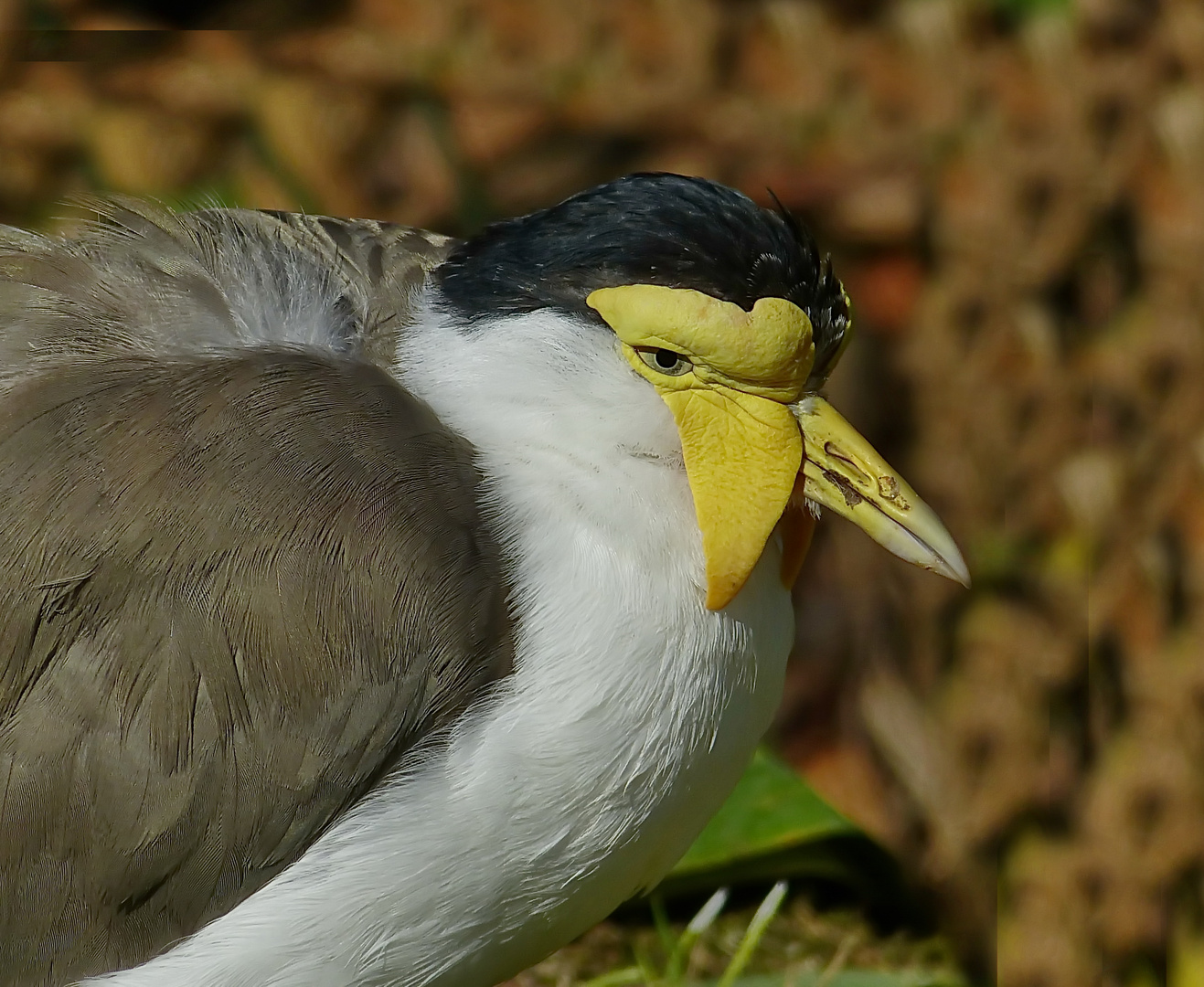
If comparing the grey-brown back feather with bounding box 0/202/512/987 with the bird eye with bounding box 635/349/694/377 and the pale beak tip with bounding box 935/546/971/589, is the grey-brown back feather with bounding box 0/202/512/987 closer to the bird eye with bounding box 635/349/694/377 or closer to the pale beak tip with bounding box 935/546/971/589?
the bird eye with bounding box 635/349/694/377

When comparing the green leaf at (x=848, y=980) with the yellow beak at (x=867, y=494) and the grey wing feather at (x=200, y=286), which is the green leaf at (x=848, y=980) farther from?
the grey wing feather at (x=200, y=286)

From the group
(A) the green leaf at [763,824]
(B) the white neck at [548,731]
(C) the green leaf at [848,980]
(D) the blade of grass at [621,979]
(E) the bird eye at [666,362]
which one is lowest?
(D) the blade of grass at [621,979]

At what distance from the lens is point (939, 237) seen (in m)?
5.41

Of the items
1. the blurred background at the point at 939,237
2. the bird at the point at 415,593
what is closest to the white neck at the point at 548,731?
the bird at the point at 415,593

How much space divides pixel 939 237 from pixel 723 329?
306 cm

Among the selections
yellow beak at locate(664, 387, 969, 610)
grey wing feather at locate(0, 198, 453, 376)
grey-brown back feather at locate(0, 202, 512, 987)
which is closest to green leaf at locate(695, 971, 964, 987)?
yellow beak at locate(664, 387, 969, 610)

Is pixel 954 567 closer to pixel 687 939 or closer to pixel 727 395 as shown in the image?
pixel 727 395

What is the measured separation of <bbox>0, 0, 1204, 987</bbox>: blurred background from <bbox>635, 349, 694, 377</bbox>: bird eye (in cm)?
243

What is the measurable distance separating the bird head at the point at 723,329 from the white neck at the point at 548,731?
2.0 inches

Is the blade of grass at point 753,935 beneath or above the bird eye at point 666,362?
beneath

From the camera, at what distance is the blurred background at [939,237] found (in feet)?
15.7

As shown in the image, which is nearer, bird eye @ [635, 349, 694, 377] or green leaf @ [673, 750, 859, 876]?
bird eye @ [635, 349, 694, 377]

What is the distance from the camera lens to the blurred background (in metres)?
4.78

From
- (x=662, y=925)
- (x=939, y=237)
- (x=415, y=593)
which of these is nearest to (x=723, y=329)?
(x=415, y=593)
